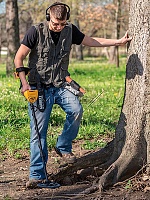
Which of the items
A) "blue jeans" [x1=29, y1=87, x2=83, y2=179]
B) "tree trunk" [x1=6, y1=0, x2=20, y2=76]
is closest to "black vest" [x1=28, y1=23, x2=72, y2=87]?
"blue jeans" [x1=29, y1=87, x2=83, y2=179]

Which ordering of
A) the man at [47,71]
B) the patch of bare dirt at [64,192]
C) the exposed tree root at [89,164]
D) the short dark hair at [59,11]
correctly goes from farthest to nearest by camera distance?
the exposed tree root at [89,164]
the man at [47,71]
the short dark hair at [59,11]
the patch of bare dirt at [64,192]

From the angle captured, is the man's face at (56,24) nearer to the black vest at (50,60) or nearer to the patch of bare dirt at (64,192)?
the black vest at (50,60)

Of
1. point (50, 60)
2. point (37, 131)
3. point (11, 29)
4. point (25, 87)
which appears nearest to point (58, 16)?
point (50, 60)

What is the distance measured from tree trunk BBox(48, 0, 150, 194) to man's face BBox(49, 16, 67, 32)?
2.30ft

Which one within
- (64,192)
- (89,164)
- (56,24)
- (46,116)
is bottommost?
(64,192)

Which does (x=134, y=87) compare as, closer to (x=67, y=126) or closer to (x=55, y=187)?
(x=67, y=126)

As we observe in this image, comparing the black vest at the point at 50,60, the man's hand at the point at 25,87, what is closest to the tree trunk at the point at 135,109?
the black vest at the point at 50,60

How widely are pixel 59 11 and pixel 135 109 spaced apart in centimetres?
122

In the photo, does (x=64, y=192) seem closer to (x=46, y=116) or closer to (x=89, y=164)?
(x=89, y=164)

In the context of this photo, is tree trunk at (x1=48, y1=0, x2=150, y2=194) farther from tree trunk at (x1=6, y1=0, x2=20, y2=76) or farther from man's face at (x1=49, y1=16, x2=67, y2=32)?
tree trunk at (x1=6, y1=0, x2=20, y2=76)

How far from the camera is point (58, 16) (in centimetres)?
485

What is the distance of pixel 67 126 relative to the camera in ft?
17.5

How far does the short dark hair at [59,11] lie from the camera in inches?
191

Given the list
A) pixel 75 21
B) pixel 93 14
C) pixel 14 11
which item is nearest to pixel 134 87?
pixel 14 11
